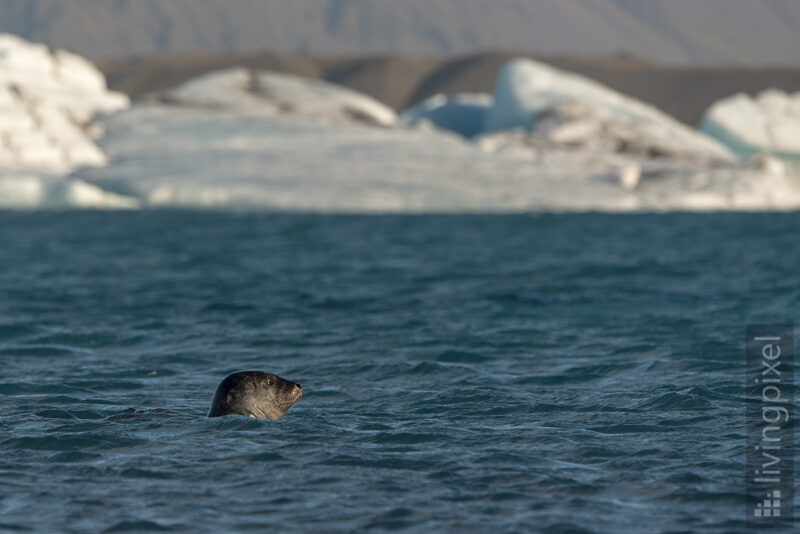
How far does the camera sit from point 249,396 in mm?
9445

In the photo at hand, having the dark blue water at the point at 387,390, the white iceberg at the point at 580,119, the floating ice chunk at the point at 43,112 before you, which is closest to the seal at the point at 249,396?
the dark blue water at the point at 387,390

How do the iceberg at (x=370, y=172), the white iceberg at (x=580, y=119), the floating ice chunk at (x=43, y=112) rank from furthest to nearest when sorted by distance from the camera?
the white iceberg at (x=580, y=119), the floating ice chunk at (x=43, y=112), the iceberg at (x=370, y=172)

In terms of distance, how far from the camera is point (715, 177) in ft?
131

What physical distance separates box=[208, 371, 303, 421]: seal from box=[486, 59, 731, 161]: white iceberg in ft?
115

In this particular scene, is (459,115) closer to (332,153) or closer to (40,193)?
(332,153)

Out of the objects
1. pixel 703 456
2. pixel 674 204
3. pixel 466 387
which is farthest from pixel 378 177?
pixel 703 456

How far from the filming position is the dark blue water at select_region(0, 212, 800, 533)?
24.2ft

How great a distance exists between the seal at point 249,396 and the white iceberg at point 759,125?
144ft

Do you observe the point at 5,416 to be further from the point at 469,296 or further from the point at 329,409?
the point at 469,296

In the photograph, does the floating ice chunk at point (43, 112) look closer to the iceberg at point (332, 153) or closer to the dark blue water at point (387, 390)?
the iceberg at point (332, 153)

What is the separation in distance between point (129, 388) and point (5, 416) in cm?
159

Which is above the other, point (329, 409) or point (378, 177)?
point (378, 177)

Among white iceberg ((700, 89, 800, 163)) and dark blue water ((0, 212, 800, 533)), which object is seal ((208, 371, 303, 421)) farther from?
white iceberg ((700, 89, 800, 163))

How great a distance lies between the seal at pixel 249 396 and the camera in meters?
9.45
